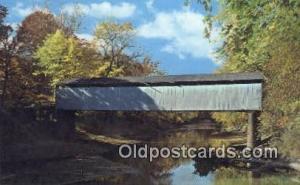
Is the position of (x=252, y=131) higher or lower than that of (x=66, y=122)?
lower

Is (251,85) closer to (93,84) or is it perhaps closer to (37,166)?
(93,84)

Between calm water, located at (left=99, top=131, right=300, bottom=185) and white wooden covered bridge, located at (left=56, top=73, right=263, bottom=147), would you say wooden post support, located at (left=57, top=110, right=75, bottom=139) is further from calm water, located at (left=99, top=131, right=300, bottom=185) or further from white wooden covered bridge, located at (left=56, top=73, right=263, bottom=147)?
calm water, located at (left=99, top=131, right=300, bottom=185)

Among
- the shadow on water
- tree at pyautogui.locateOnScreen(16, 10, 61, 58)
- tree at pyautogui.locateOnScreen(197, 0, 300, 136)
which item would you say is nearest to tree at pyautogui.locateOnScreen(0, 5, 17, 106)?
tree at pyautogui.locateOnScreen(16, 10, 61, 58)

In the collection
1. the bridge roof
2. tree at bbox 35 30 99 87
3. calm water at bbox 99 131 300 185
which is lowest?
calm water at bbox 99 131 300 185

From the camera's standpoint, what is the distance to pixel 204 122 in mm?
62844

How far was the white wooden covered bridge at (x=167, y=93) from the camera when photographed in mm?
31375

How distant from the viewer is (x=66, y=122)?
3734 centimetres

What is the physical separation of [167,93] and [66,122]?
25.5 feet

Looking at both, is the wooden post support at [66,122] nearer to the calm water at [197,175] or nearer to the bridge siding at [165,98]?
the bridge siding at [165,98]

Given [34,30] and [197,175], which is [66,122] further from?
[197,175]

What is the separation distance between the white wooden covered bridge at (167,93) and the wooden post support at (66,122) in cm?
86

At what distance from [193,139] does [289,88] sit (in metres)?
24.9

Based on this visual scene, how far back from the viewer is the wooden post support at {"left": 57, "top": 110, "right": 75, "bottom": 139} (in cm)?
3719

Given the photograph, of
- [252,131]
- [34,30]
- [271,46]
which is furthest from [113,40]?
[271,46]
